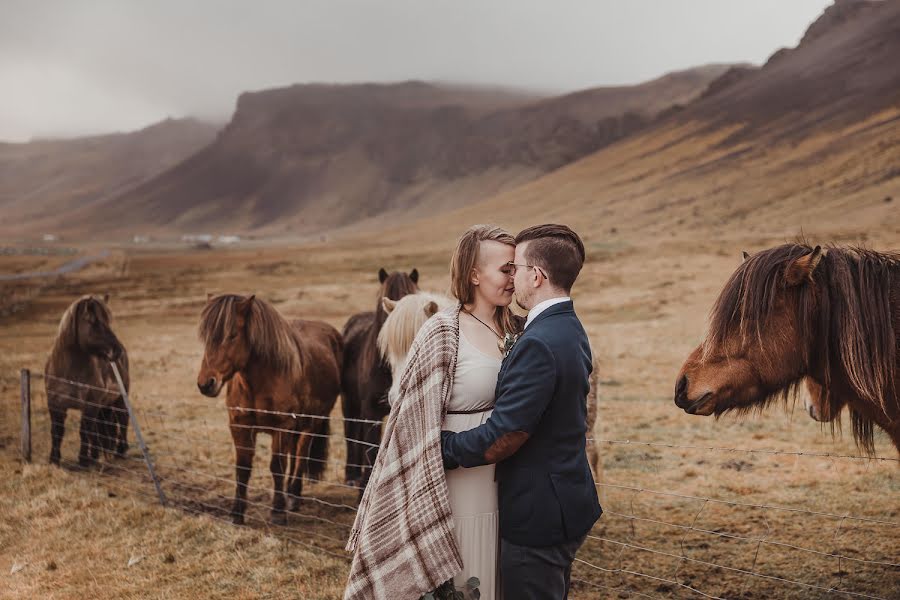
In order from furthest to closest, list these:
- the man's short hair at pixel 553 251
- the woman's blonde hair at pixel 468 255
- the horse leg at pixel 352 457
→ the horse leg at pixel 352 457 < the woman's blonde hair at pixel 468 255 < the man's short hair at pixel 553 251

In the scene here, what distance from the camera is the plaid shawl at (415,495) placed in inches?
84.6

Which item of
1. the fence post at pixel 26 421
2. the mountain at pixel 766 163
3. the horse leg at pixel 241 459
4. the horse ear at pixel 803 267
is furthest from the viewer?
the mountain at pixel 766 163

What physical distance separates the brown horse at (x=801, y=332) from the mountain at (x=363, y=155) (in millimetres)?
121702

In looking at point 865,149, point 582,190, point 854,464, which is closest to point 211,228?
point 582,190

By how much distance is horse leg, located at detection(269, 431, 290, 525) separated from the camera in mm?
5820

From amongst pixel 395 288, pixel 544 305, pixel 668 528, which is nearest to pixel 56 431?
pixel 395 288

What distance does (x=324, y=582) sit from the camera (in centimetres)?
453

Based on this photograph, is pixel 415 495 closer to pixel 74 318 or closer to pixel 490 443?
pixel 490 443

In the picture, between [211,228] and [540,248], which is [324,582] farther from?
[211,228]

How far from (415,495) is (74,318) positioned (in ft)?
23.6

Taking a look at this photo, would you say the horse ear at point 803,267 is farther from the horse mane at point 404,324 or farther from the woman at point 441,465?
the horse mane at point 404,324

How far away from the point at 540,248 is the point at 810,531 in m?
4.78

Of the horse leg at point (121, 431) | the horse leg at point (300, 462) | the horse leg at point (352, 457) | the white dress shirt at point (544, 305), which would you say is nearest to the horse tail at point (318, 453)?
the horse leg at point (300, 462)

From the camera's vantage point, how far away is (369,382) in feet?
18.7
